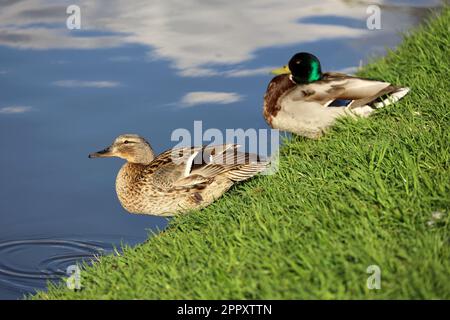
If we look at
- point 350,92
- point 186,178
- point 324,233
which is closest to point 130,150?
point 186,178

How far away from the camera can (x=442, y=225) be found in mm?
4441

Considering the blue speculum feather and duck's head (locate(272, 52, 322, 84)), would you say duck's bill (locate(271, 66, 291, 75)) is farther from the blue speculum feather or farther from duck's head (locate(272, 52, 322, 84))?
the blue speculum feather

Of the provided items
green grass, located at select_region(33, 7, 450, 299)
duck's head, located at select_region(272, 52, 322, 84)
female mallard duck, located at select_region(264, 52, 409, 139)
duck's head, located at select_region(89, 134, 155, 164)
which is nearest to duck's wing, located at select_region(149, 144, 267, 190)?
green grass, located at select_region(33, 7, 450, 299)

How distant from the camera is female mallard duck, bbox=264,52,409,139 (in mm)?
7137

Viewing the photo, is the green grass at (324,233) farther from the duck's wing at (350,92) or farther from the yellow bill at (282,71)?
the yellow bill at (282,71)

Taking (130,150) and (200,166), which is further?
(130,150)

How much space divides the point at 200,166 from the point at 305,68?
2.02 meters

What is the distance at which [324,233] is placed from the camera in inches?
174
